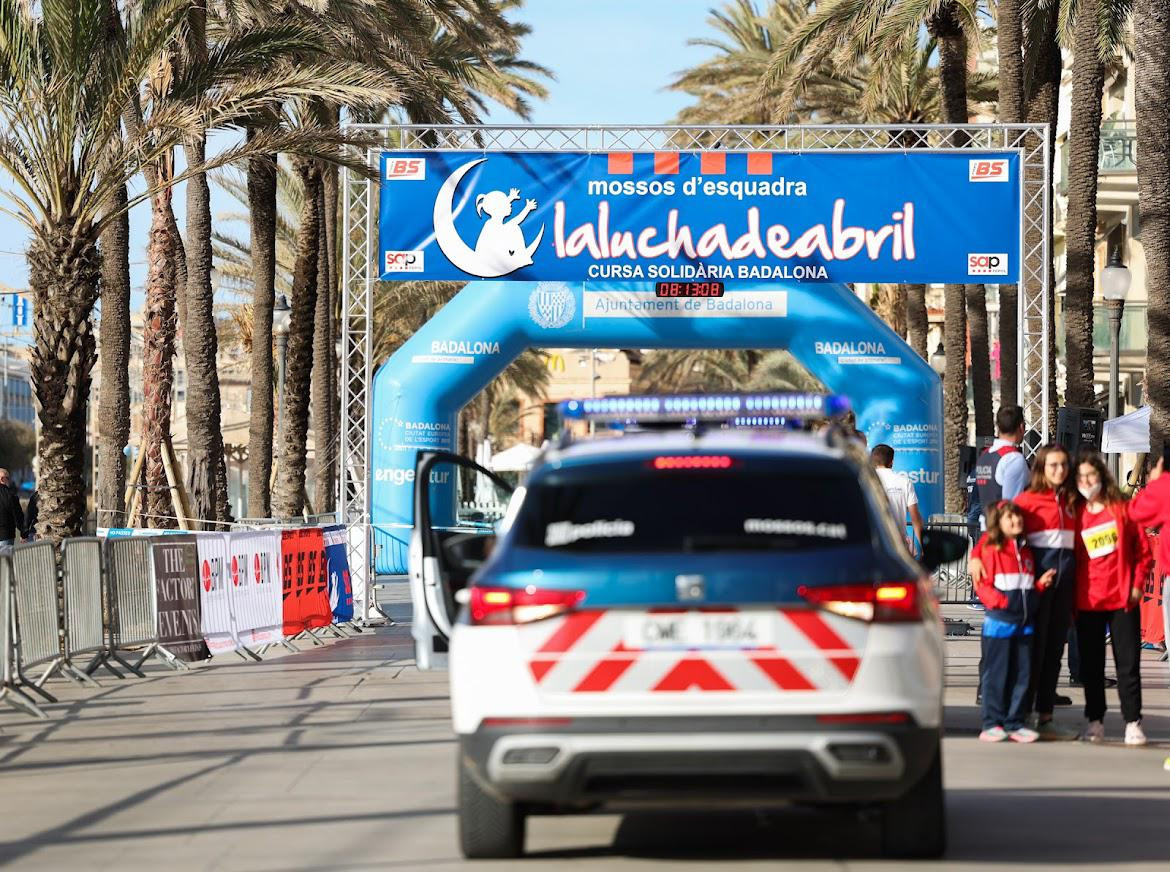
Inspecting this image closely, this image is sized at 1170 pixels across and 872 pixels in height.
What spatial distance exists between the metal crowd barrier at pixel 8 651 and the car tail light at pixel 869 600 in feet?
25.6

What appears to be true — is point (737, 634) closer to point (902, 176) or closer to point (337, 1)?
point (902, 176)

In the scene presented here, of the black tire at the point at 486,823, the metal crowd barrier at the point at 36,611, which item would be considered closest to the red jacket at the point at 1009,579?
the black tire at the point at 486,823

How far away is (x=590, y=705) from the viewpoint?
6.78 meters

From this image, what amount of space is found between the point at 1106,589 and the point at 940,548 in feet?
9.26

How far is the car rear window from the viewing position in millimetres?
6879

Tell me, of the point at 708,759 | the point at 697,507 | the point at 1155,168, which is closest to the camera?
the point at 708,759

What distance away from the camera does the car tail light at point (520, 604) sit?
22.2 feet

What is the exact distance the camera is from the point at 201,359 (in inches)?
1098

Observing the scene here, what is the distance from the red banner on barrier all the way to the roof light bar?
11356 mm

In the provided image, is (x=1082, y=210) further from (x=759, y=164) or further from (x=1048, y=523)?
(x=1048, y=523)

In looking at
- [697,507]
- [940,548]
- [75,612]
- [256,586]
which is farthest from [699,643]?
[256,586]

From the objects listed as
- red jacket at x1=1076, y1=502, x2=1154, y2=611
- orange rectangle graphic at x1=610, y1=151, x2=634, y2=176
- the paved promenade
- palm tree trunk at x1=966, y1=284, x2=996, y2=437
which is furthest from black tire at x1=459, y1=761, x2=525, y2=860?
palm tree trunk at x1=966, y1=284, x2=996, y2=437

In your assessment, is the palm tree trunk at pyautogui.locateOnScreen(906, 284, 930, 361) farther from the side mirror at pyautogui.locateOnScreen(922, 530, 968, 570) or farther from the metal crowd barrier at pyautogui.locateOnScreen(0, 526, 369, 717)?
the side mirror at pyautogui.locateOnScreen(922, 530, 968, 570)

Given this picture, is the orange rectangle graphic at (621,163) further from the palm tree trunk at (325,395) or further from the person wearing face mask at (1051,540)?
the palm tree trunk at (325,395)
